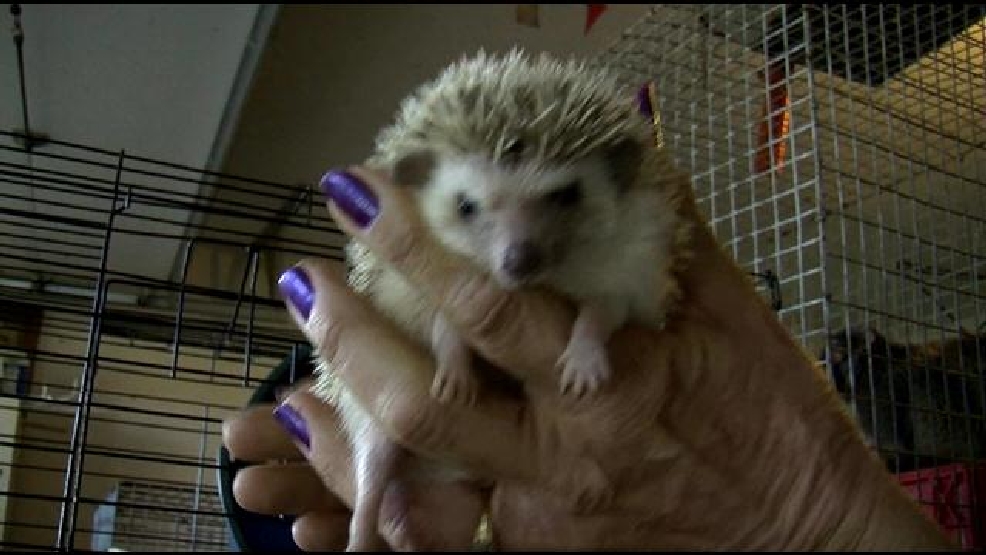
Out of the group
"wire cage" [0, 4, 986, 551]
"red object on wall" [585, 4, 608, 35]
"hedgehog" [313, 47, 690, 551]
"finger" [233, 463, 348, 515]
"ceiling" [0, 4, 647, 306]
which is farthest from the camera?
"red object on wall" [585, 4, 608, 35]

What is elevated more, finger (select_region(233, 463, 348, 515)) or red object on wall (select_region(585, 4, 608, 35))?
red object on wall (select_region(585, 4, 608, 35))

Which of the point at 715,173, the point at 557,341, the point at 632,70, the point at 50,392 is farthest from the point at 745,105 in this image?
the point at 50,392

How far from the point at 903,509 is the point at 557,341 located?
38 centimetres

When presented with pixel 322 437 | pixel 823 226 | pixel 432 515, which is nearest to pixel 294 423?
pixel 322 437

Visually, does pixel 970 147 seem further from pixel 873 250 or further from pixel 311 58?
pixel 311 58

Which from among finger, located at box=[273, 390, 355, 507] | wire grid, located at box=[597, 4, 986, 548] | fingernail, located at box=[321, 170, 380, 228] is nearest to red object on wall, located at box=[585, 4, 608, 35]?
wire grid, located at box=[597, 4, 986, 548]

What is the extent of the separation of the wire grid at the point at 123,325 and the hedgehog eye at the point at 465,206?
46 centimetres

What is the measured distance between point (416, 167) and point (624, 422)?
356mm

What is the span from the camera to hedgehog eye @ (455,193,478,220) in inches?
41.1

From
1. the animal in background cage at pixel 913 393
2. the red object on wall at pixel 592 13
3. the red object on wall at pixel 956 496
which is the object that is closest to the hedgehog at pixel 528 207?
the animal in background cage at pixel 913 393

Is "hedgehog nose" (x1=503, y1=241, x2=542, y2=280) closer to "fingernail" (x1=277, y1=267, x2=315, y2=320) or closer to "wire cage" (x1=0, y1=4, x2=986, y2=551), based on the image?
"fingernail" (x1=277, y1=267, x2=315, y2=320)

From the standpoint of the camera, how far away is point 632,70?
7.38 feet

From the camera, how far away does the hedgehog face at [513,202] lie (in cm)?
102

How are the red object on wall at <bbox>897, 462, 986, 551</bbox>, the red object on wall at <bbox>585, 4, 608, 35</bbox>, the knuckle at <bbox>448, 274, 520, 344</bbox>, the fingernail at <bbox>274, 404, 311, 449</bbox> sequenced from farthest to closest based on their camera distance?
1. the red object on wall at <bbox>585, 4, 608, 35</bbox>
2. the red object on wall at <bbox>897, 462, 986, 551</bbox>
3. the fingernail at <bbox>274, 404, 311, 449</bbox>
4. the knuckle at <bbox>448, 274, 520, 344</bbox>
